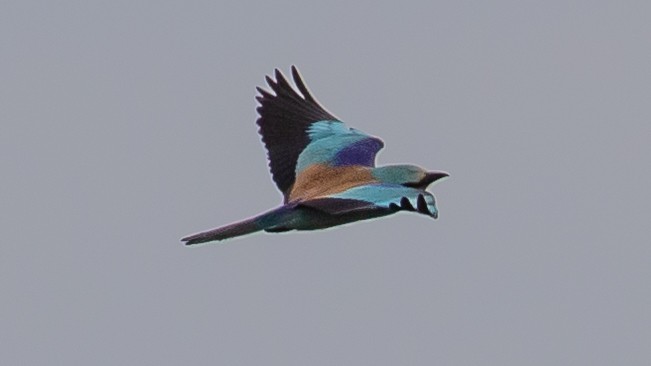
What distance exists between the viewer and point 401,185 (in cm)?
1264

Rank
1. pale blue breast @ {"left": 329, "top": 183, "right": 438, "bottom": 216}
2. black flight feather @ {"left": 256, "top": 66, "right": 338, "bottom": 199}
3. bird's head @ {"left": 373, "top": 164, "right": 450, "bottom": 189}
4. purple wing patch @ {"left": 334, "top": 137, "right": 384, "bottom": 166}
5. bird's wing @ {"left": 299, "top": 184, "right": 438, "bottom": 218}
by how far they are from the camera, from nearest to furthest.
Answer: bird's wing @ {"left": 299, "top": 184, "right": 438, "bottom": 218} < pale blue breast @ {"left": 329, "top": 183, "right": 438, "bottom": 216} < bird's head @ {"left": 373, "top": 164, "right": 450, "bottom": 189} < purple wing patch @ {"left": 334, "top": 137, "right": 384, "bottom": 166} < black flight feather @ {"left": 256, "top": 66, "right": 338, "bottom": 199}

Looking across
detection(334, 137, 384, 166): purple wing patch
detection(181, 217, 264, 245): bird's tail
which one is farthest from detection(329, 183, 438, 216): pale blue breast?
detection(334, 137, 384, 166): purple wing patch

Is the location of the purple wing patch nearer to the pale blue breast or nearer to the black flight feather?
the black flight feather

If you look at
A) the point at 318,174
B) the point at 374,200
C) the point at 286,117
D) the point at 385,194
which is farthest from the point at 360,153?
the point at 374,200

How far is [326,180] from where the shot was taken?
13.7 meters

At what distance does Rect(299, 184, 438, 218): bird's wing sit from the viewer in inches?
435

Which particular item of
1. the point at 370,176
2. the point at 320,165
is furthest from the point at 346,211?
the point at 320,165

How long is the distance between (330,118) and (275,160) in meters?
0.83

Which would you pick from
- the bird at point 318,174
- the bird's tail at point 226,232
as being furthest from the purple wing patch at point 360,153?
the bird's tail at point 226,232

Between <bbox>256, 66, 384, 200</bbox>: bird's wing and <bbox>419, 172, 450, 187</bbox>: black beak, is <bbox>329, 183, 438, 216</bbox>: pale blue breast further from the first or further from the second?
<bbox>256, 66, 384, 200</bbox>: bird's wing

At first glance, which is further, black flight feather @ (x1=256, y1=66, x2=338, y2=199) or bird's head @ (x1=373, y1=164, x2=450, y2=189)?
black flight feather @ (x1=256, y1=66, x2=338, y2=199)

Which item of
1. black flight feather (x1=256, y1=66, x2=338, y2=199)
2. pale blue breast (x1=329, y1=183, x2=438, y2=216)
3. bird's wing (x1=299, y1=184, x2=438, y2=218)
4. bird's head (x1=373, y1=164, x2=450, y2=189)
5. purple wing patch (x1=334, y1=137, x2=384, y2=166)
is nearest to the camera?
bird's wing (x1=299, y1=184, x2=438, y2=218)

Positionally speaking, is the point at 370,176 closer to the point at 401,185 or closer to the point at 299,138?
the point at 401,185

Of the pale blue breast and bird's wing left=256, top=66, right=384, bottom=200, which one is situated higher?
bird's wing left=256, top=66, right=384, bottom=200
